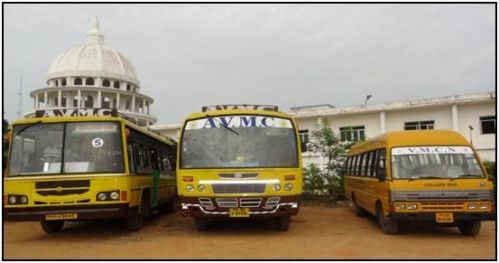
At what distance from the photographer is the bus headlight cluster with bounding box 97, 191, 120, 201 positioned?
915 centimetres

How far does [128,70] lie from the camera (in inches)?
2355

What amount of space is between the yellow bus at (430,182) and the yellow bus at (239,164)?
1852 mm

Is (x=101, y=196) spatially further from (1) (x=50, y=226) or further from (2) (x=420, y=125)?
(2) (x=420, y=125)

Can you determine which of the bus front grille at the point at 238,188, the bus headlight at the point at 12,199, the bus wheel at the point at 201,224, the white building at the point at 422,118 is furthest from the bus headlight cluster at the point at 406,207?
the white building at the point at 422,118

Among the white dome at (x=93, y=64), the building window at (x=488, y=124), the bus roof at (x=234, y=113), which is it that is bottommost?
the bus roof at (x=234, y=113)

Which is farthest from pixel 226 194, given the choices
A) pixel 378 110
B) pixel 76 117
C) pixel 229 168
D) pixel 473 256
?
pixel 378 110

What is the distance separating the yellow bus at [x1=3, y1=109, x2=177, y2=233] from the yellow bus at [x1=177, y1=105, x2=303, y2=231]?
47.0 inches

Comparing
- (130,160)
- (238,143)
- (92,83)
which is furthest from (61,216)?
(92,83)

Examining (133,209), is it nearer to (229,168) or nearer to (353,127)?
(229,168)

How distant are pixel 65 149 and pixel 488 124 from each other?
2111 centimetres

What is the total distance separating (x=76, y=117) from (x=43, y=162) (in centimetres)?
Answer: 105

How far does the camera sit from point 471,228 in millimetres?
9758

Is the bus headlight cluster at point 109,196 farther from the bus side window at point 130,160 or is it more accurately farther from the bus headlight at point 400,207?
the bus headlight at point 400,207

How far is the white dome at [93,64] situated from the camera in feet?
184
